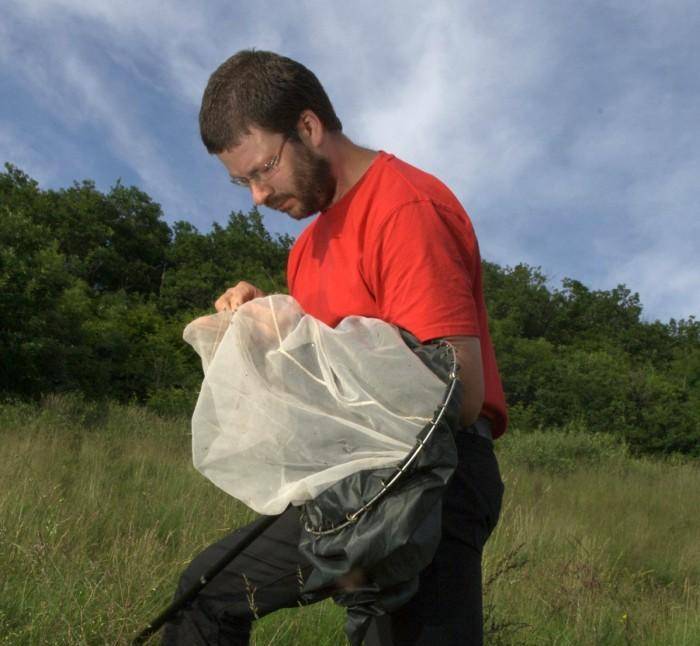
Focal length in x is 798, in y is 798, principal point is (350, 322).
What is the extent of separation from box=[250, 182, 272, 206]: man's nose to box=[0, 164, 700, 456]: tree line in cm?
1290

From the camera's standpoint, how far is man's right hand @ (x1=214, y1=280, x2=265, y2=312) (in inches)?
78.7

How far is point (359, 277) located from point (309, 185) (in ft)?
0.90

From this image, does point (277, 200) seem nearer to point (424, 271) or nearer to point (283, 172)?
point (283, 172)

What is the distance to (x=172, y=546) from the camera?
440 centimetres

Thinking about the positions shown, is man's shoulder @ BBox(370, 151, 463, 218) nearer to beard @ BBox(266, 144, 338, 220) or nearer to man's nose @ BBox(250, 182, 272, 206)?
beard @ BBox(266, 144, 338, 220)

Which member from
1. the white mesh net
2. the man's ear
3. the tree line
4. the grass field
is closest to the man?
the man's ear

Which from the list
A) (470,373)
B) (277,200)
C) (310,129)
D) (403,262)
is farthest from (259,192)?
(470,373)

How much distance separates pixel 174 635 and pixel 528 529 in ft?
14.9

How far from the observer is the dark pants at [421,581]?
5.70 ft

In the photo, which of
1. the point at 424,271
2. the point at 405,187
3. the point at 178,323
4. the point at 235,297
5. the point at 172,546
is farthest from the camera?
the point at 178,323

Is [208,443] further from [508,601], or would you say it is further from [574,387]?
[574,387]

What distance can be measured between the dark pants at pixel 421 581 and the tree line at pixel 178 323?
1281cm

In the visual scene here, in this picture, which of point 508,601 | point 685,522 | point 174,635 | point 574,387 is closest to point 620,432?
point 574,387

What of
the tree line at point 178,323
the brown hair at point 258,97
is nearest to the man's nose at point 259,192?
the brown hair at point 258,97
